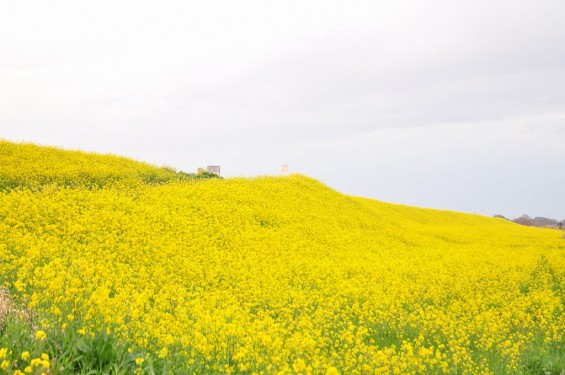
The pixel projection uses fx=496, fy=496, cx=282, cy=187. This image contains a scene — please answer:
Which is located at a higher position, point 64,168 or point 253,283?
point 64,168

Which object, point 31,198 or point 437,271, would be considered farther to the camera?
point 437,271

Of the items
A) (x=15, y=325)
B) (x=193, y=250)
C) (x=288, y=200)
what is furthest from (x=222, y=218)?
(x=15, y=325)

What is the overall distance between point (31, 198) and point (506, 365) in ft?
50.4

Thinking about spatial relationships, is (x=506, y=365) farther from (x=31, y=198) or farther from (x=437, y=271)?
(x=31, y=198)

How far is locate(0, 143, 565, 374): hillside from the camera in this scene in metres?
7.91

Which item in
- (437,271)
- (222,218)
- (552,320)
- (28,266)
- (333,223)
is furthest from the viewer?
(333,223)

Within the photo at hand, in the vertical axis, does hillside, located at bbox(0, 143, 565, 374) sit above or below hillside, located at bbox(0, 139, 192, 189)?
below

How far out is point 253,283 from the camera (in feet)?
44.9

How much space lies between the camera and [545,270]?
20.2 m

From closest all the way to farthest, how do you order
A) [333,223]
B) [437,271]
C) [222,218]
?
[437,271]
[222,218]
[333,223]

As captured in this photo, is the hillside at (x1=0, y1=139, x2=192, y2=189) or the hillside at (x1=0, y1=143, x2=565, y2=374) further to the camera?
the hillside at (x1=0, y1=139, x2=192, y2=189)

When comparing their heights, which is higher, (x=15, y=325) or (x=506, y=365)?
(x=15, y=325)

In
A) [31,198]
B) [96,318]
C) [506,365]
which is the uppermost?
[31,198]

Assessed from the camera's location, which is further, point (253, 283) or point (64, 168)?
point (64, 168)
